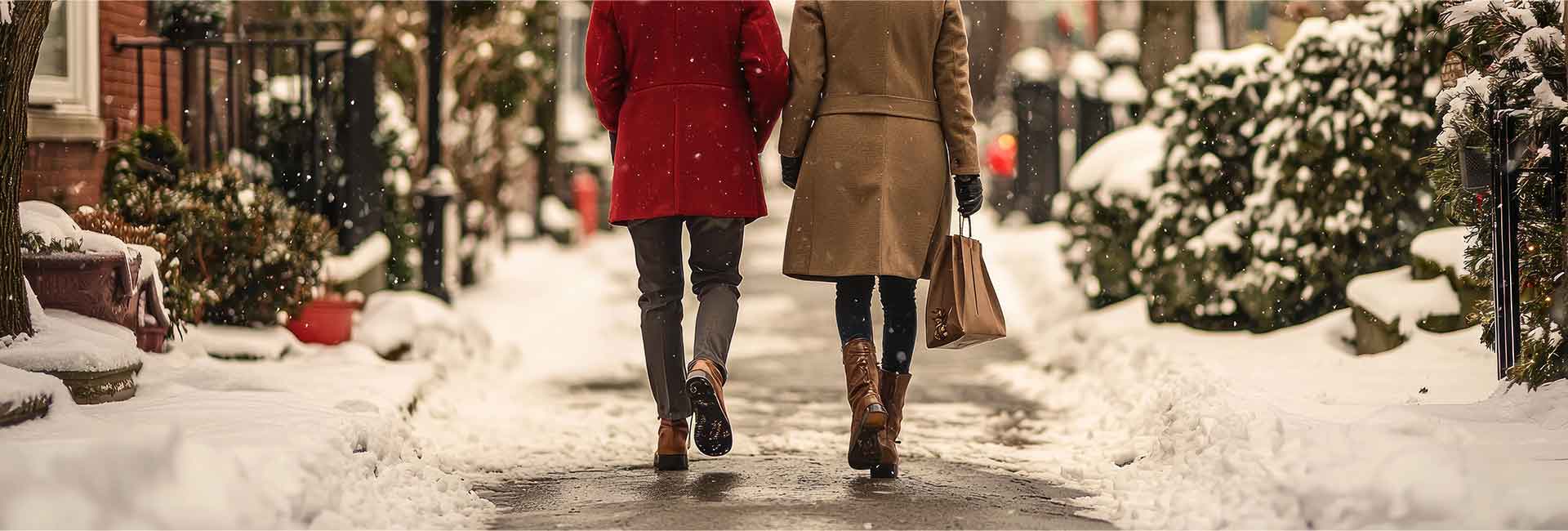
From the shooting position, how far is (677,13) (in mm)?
5293

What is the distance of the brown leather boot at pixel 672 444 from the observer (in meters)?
5.48

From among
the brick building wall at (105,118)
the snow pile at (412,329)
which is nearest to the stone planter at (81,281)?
the brick building wall at (105,118)

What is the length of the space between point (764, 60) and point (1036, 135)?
14.7 m

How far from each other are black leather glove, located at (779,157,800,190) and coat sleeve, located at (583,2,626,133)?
610mm

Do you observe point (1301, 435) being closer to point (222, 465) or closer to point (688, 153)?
point (688, 153)

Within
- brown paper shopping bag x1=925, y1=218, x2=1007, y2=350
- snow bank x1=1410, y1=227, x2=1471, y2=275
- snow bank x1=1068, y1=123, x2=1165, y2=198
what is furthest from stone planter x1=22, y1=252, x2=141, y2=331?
snow bank x1=1068, y1=123, x2=1165, y2=198

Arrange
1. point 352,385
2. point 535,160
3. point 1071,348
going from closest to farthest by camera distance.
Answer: point 352,385, point 1071,348, point 535,160

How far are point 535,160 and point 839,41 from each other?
15.5 metres

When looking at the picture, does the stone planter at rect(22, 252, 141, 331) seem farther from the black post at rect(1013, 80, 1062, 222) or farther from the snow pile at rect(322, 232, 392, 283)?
the black post at rect(1013, 80, 1062, 222)

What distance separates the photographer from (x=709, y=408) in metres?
5.25

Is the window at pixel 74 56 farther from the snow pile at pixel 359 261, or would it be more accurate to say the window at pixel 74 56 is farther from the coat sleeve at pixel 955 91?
the coat sleeve at pixel 955 91

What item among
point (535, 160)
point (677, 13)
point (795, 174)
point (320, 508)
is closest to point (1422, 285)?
point (795, 174)

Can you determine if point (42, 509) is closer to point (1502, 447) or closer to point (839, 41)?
point (839, 41)

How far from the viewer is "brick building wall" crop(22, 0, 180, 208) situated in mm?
7547
